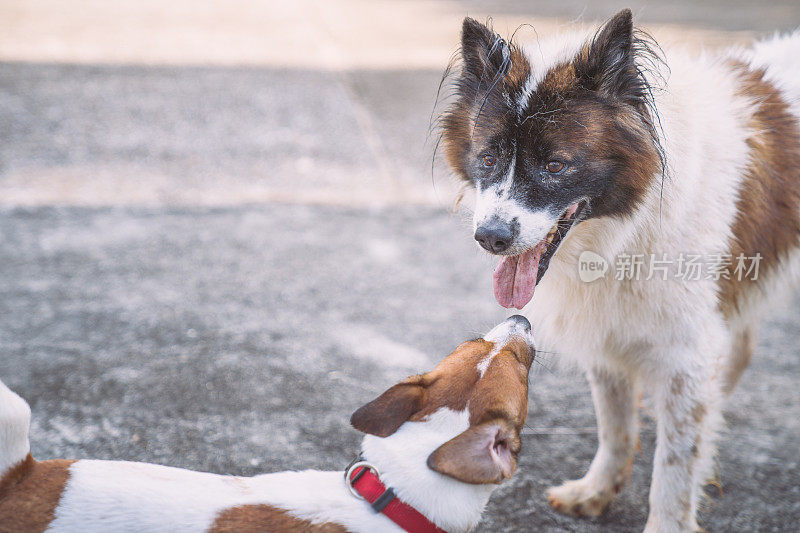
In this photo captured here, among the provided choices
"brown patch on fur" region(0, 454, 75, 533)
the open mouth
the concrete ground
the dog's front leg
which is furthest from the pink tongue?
"brown patch on fur" region(0, 454, 75, 533)

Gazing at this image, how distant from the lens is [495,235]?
7.60 ft

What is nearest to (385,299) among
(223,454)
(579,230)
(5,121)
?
(223,454)

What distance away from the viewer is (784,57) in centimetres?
306

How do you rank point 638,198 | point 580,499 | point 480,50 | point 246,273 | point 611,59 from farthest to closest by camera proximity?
1. point 246,273
2. point 580,499
3. point 480,50
4. point 638,198
5. point 611,59

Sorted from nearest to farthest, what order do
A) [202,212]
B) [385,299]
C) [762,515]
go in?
[762,515], [385,299], [202,212]

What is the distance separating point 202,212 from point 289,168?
103 cm

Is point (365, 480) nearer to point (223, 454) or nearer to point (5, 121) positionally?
point (223, 454)

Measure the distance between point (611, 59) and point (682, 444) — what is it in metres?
1.45

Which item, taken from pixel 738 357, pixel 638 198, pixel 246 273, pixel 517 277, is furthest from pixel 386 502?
pixel 246 273

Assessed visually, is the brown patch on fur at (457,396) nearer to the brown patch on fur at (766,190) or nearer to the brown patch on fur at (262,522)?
the brown patch on fur at (262,522)

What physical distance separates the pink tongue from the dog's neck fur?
531 mm

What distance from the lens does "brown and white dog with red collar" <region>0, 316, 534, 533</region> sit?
6.57 feet

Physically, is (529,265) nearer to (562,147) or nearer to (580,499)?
(562,147)

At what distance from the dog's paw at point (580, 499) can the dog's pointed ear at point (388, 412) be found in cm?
108
